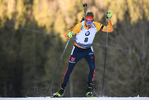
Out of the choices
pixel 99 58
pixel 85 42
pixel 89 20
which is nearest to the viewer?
pixel 89 20

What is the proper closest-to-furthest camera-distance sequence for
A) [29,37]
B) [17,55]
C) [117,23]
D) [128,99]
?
[128,99] < [117,23] < [17,55] < [29,37]

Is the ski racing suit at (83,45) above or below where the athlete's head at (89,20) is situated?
below

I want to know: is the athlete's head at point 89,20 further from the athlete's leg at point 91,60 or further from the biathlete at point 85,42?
the athlete's leg at point 91,60

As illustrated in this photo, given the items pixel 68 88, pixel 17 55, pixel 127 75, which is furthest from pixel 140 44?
pixel 17 55

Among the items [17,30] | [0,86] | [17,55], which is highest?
[17,30]

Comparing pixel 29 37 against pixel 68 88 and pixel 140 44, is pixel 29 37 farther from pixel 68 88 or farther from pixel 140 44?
pixel 140 44

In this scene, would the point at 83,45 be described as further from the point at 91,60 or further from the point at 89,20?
the point at 89,20

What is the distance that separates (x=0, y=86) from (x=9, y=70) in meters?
3.66

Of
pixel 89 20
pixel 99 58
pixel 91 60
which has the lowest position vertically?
pixel 99 58

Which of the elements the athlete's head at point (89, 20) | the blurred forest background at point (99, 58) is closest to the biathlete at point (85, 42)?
the athlete's head at point (89, 20)

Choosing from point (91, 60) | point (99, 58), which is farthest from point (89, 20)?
point (99, 58)

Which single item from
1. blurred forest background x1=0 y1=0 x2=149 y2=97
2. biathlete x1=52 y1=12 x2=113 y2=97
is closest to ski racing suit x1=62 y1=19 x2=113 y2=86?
biathlete x1=52 y1=12 x2=113 y2=97

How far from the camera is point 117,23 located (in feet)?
84.3

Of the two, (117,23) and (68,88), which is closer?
(117,23)
